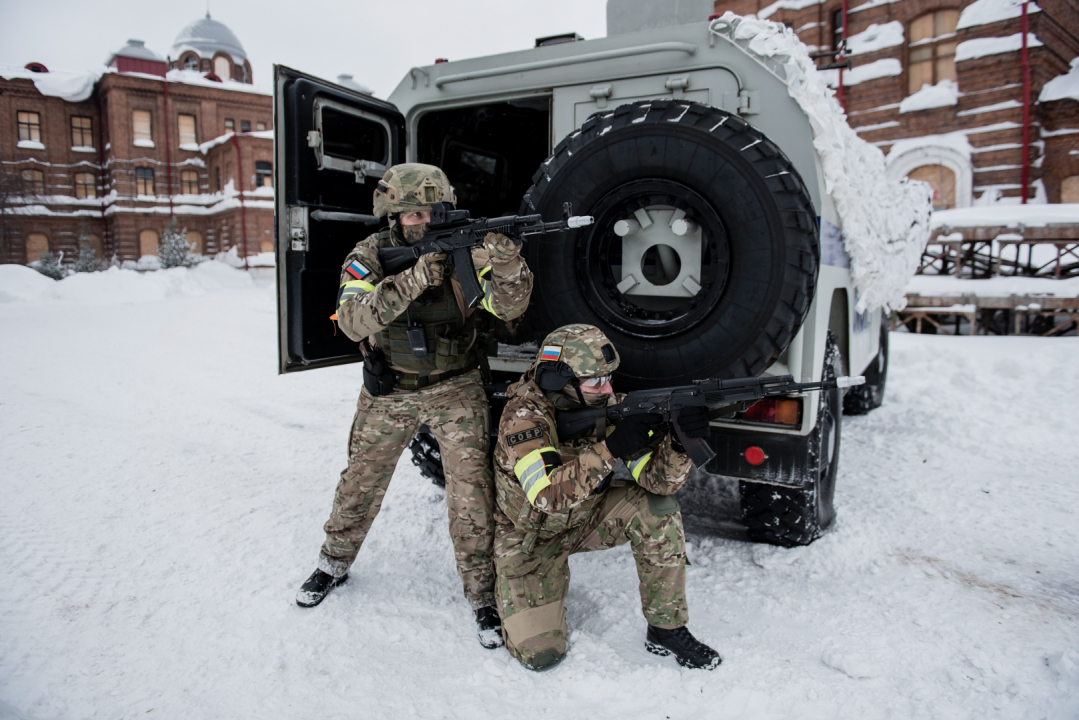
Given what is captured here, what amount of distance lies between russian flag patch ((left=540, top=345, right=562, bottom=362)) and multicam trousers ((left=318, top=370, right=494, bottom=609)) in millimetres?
466

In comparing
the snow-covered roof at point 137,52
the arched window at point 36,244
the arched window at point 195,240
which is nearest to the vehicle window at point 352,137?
the arched window at point 195,240

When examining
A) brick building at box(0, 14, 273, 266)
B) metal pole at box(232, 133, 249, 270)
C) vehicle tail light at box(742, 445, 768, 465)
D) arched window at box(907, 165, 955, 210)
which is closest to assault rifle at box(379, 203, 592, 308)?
vehicle tail light at box(742, 445, 768, 465)

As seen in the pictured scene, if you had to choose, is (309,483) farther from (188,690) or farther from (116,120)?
(116,120)

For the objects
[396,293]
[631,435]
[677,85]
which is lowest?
[631,435]

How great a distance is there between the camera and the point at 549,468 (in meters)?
2.25

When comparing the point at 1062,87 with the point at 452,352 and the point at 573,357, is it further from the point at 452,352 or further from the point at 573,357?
the point at 452,352

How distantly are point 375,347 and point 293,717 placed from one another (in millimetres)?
1410

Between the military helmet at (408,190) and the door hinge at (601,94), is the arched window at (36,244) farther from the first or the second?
the door hinge at (601,94)

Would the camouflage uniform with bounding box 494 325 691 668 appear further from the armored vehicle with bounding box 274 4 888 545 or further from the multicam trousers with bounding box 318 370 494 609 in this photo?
the armored vehicle with bounding box 274 4 888 545

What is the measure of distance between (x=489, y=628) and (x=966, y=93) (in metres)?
15.9

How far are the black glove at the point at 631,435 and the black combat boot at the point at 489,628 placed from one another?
2.73 ft

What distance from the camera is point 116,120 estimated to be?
79.4 feet

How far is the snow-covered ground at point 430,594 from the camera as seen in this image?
81.3 inches

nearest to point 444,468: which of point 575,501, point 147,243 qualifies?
point 575,501
